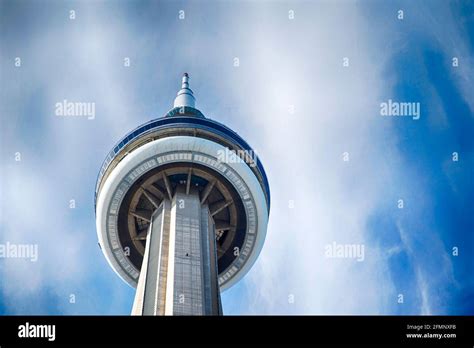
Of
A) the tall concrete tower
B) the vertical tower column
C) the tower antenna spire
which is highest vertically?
the tower antenna spire

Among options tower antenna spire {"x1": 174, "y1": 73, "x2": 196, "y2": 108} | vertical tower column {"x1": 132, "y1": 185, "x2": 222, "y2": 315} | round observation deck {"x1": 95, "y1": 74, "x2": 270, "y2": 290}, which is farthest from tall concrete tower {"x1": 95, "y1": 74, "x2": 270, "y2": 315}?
tower antenna spire {"x1": 174, "y1": 73, "x2": 196, "y2": 108}

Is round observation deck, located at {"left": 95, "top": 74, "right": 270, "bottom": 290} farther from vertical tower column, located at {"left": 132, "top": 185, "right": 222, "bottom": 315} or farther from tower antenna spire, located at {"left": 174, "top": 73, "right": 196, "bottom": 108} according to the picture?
tower antenna spire, located at {"left": 174, "top": 73, "right": 196, "bottom": 108}

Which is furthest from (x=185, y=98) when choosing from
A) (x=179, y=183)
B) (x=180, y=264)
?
(x=180, y=264)

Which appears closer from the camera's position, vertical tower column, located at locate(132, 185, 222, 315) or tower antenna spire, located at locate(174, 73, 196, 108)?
vertical tower column, located at locate(132, 185, 222, 315)
